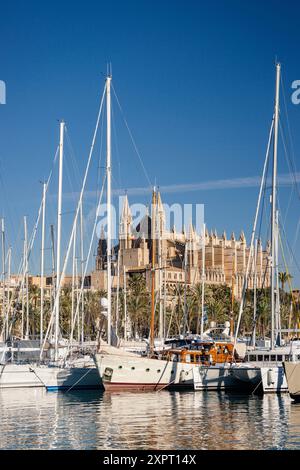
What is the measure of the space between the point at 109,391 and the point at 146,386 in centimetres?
193

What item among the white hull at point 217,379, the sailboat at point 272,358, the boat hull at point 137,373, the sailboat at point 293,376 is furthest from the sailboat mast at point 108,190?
the sailboat at point 293,376

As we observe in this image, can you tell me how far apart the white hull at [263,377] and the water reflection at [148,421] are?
1.38m

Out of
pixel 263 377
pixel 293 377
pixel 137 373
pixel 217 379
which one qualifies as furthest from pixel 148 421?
pixel 217 379

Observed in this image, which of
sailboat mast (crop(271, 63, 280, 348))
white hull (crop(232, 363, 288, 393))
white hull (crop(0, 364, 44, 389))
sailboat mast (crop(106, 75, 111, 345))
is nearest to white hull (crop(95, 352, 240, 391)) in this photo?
white hull (crop(232, 363, 288, 393))

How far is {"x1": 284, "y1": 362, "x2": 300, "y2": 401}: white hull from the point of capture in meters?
37.0

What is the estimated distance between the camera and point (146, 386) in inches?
1742

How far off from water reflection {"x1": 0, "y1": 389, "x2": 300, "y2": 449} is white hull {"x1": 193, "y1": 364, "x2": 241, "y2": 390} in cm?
86

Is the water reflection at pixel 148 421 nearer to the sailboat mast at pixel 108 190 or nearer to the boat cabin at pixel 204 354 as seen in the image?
the boat cabin at pixel 204 354

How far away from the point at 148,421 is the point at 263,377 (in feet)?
38.5

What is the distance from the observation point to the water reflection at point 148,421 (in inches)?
1038

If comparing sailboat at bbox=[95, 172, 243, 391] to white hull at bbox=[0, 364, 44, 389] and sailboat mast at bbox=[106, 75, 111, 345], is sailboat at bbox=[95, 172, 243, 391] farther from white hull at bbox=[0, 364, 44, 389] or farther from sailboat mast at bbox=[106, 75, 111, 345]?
white hull at bbox=[0, 364, 44, 389]
